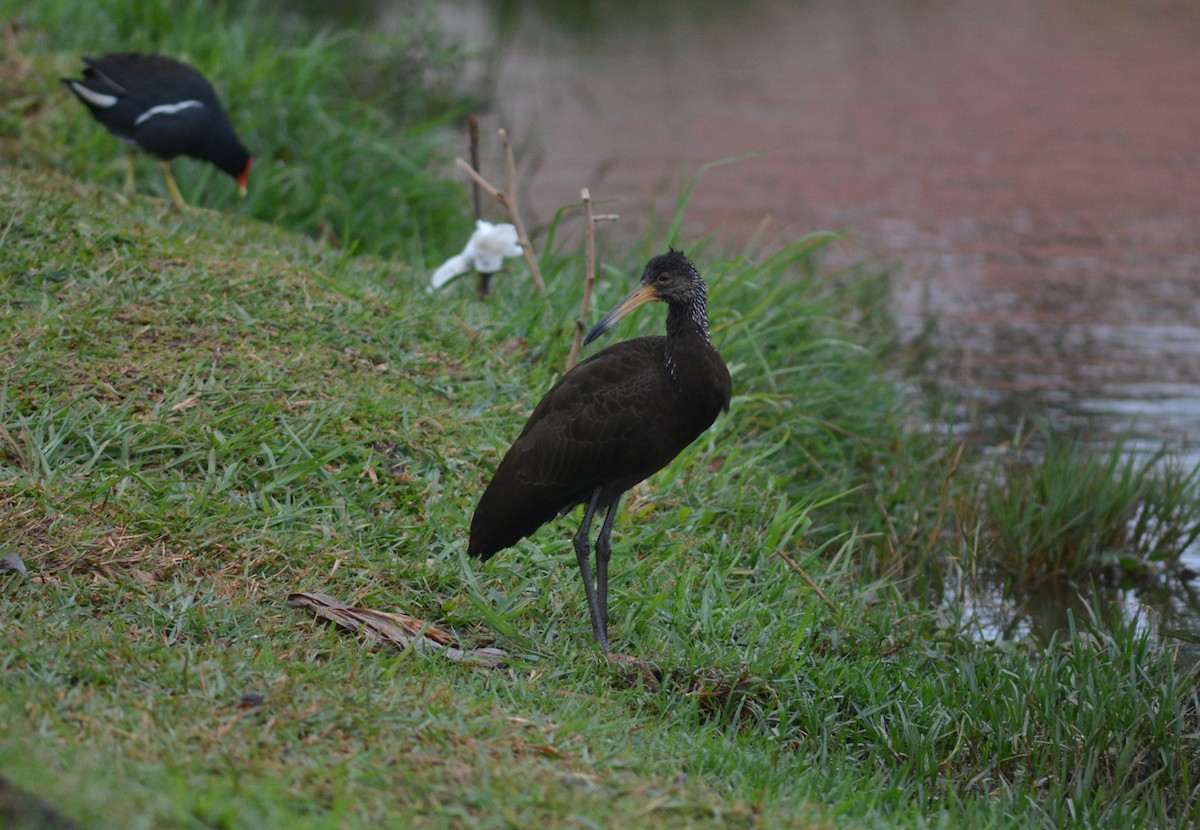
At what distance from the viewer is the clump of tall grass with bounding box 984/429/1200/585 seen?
6.26 meters

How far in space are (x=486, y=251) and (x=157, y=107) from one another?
6.96 ft

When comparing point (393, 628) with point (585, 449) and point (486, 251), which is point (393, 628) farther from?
point (486, 251)

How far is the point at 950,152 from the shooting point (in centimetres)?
1372

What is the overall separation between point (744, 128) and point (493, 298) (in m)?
7.61

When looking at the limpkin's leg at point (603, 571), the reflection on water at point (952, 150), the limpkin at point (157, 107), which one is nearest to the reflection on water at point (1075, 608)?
the reflection on water at point (952, 150)

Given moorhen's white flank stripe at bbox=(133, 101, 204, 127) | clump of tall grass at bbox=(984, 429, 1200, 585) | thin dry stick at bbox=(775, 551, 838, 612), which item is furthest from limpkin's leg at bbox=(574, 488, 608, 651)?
moorhen's white flank stripe at bbox=(133, 101, 204, 127)

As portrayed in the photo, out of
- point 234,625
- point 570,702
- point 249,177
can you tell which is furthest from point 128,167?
point 570,702

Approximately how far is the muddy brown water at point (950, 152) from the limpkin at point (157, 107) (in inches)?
96.5

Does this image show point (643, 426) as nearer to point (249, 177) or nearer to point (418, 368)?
point (418, 368)

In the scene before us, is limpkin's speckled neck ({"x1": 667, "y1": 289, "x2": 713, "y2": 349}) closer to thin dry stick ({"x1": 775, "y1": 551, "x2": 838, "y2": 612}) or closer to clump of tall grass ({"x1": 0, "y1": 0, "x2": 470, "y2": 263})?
thin dry stick ({"x1": 775, "y1": 551, "x2": 838, "y2": 612})

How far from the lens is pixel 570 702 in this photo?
3.78m

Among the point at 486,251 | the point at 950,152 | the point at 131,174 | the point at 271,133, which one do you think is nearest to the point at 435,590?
the point at 486,251

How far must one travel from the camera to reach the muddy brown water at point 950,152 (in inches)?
359

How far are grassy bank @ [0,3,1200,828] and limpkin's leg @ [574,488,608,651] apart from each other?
9cm
